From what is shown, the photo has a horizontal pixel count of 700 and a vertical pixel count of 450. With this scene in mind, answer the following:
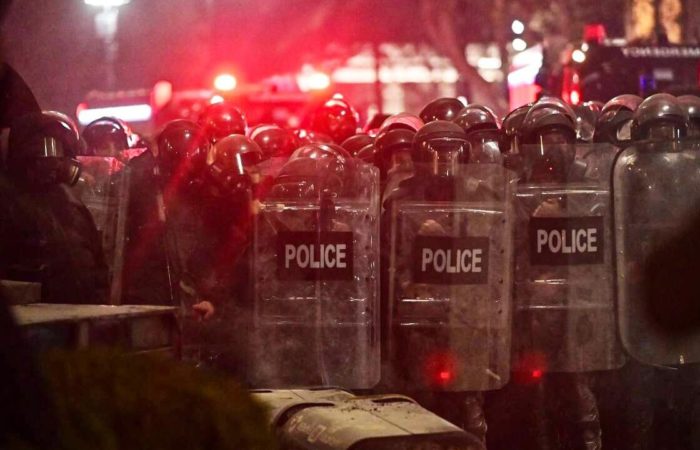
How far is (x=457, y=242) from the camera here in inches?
250

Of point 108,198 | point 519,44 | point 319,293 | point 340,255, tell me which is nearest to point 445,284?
point 340,255

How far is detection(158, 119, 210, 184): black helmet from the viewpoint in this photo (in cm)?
720

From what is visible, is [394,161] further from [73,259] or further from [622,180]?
[73,259]

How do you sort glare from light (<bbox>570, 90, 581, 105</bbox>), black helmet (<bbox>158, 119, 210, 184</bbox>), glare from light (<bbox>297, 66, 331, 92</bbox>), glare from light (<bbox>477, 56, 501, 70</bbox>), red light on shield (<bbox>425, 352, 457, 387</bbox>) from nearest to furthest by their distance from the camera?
red light on shield (<bbox>425, 352, 457, 387</bbox>)
black helmet (<bbox>158, 119, 210, 184</bbox>)
glare from light (<bbox>570, 90, 581, 105</bbox>)
glare from light (<bbox>297, 66, 331, 92</bbox>)
glare from light (<bbox>477, 56, 501, 70</bbox>)

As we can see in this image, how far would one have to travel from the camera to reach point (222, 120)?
31.8 feet

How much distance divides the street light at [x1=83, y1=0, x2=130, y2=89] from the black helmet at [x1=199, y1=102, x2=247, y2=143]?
2035 cm

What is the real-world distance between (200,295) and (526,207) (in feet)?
6.45

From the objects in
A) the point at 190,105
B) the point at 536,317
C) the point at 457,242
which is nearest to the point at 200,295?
the point at 457,242

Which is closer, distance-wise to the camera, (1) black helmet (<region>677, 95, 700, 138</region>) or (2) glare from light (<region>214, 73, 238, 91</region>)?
(1) black helmet (<region>677, 95, 700, 138</region>)

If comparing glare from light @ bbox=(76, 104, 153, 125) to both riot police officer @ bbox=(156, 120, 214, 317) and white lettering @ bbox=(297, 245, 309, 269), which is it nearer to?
riot police officer @ bbox=(156, 120, 214, 317)

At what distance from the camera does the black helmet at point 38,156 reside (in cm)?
708

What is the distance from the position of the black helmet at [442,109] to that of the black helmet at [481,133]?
30.8 inches

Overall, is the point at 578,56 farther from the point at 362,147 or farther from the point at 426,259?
the point at 426,259

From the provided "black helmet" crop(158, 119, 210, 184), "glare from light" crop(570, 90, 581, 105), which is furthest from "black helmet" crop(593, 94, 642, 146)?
"glare from light" crop(570, 90, 581, 105)
